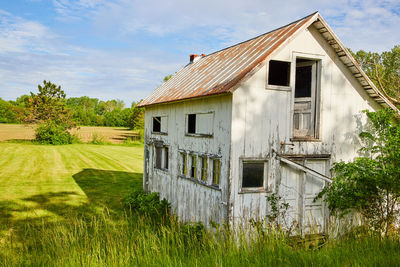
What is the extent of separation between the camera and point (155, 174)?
14.9 m

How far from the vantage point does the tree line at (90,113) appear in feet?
147

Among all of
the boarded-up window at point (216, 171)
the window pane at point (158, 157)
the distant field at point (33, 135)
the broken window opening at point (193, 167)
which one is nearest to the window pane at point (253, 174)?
the boarded-up window at point (216, 171)

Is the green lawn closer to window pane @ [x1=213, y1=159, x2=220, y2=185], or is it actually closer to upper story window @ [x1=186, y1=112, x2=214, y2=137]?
window pane @ [x1=213, y1=159, x2=220, y2=185]

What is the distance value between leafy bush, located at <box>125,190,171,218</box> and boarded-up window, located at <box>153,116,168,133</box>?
296 centimetres

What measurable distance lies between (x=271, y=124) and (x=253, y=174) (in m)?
1.58

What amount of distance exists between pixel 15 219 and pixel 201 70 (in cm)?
959

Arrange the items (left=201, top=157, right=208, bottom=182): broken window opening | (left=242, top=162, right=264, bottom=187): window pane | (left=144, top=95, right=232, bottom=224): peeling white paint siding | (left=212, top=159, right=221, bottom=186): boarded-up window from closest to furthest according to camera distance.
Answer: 1. (left=242, top=162, right=264, bottom=187): window pane
2. (left=144, top=95, right=232, bottom=224): peeling white paint siding
3. (left=212, top=159, right=221, bottom=186): boarded-up window
4. (left=201, top=157, right=208, bottom=182): broken window opening

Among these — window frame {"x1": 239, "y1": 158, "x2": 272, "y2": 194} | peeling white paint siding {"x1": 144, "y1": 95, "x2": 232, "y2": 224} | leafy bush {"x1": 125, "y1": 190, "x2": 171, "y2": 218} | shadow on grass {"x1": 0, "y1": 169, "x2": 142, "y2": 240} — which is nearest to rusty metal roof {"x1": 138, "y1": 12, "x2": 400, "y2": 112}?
peeling white paint siding {"x1": 144, "y1": 95, "x2": 232, "y2": 224}

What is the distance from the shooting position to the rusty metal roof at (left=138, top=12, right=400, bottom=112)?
9.42 meters

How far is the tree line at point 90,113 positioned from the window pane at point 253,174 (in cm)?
928

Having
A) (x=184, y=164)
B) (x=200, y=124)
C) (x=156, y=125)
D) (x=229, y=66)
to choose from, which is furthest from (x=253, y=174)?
(x=156, y=125)

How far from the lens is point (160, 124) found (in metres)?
15.0

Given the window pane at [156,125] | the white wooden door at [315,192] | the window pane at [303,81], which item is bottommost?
the white wooden door at [315,192]

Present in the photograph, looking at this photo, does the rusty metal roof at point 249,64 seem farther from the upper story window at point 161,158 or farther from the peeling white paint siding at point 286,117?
the upper story window at point 161,158
